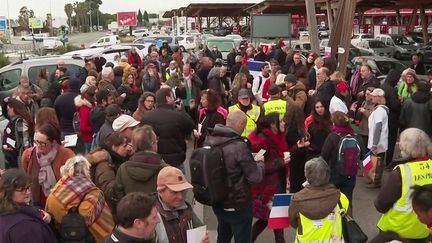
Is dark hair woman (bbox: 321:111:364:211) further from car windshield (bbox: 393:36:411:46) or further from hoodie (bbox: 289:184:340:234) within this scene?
car windshield (bbox: 393:36:411:46)

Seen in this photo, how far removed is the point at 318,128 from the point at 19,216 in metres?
4.48

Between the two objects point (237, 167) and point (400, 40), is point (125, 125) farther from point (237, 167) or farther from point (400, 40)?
point (400, 40)

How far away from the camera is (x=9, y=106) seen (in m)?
8.03

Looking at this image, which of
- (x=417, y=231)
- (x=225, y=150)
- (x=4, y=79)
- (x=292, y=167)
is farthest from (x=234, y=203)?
(x=4, y=79)

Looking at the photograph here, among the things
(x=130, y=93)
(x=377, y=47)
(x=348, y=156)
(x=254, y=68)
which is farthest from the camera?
(x=377, y=47)

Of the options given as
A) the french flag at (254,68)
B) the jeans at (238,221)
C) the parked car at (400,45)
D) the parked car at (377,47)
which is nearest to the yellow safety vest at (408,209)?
the jeans at (238,221)

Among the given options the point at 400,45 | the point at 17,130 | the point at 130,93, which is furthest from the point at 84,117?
the point at 400,45

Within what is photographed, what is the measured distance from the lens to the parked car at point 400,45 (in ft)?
106

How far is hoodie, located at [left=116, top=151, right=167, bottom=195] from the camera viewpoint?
4.43 metres

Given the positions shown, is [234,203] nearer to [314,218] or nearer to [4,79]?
[314,218]

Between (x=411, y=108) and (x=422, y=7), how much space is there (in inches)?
1108

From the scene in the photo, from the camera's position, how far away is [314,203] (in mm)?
4320

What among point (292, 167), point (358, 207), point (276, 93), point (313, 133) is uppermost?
point (276, 93)

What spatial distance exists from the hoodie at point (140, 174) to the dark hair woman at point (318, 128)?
3290 millimetres
